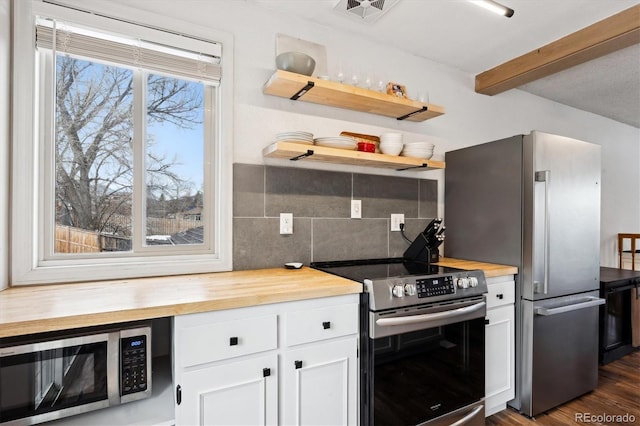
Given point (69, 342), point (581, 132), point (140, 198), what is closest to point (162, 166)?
point (140, 198)

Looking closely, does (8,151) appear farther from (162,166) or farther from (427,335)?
(427,335)

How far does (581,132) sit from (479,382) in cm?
361

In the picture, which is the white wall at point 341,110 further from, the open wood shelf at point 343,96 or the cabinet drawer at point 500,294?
the cabinet drawer at point 500,294

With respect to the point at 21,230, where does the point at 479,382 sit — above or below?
below

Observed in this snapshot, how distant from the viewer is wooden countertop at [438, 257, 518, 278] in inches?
80.7

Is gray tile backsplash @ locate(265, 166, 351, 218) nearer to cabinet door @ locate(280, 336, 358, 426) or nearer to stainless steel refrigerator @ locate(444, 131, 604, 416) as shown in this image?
cabinet door @ locate(280, 336, 358, 426)

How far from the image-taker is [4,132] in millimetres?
1468

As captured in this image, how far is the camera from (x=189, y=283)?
5.30 feet

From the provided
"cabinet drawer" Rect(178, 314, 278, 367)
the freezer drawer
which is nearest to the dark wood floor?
the freezer drawer

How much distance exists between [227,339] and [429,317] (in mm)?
999

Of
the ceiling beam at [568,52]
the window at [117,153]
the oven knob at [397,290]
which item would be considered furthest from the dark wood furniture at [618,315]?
the window at [117,153]

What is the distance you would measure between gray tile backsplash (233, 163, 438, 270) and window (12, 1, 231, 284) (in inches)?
5.6

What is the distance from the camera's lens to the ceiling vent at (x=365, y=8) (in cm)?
202

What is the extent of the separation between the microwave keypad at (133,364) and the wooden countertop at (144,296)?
0.14 metres
